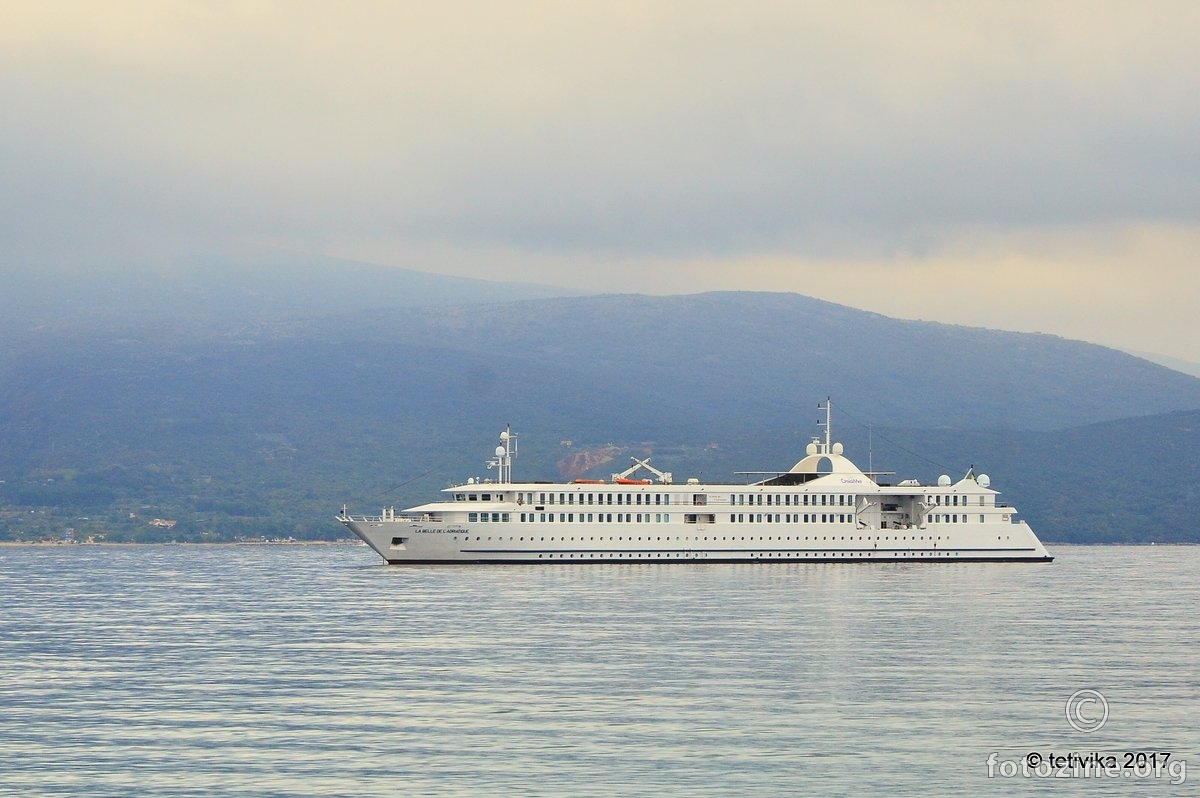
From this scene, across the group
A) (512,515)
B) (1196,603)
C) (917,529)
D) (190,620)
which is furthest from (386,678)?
(917,529)

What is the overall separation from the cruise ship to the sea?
21262 millimetres

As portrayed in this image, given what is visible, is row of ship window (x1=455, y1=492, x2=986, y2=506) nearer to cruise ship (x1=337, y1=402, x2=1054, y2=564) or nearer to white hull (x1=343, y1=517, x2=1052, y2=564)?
cruise ship (x1=337, y1=402, x2=1054, y2=564)

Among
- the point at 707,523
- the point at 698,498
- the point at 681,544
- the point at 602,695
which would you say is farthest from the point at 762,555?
the point at 602,695

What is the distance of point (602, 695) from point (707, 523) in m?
64.2

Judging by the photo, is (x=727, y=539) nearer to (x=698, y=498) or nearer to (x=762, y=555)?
(x=762, y=555)

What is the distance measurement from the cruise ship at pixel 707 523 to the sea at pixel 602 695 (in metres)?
21.3

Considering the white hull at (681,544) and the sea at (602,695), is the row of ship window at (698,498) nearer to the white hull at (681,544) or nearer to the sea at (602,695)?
the white hull at (681,544)

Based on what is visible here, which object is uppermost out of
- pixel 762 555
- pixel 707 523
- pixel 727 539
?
pixel 707 523

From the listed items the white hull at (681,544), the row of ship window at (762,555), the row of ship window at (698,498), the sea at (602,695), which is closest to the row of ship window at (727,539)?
the white hull at (681,544)

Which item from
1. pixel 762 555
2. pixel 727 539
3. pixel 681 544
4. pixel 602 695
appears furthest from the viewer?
pixel 762 555

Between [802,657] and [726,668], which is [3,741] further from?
[802,657]

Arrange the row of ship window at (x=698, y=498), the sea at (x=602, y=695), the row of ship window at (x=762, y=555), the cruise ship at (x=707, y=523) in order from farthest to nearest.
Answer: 1. the row of ship window at (x=762, y=555)
2. the row of ship window at (x=698, y=498)
3. the cruise ship at (x=707, y=523)
4. the sea at (x=602, y=695)

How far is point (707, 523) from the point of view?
4279 inches

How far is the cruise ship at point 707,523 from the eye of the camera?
104562mm
